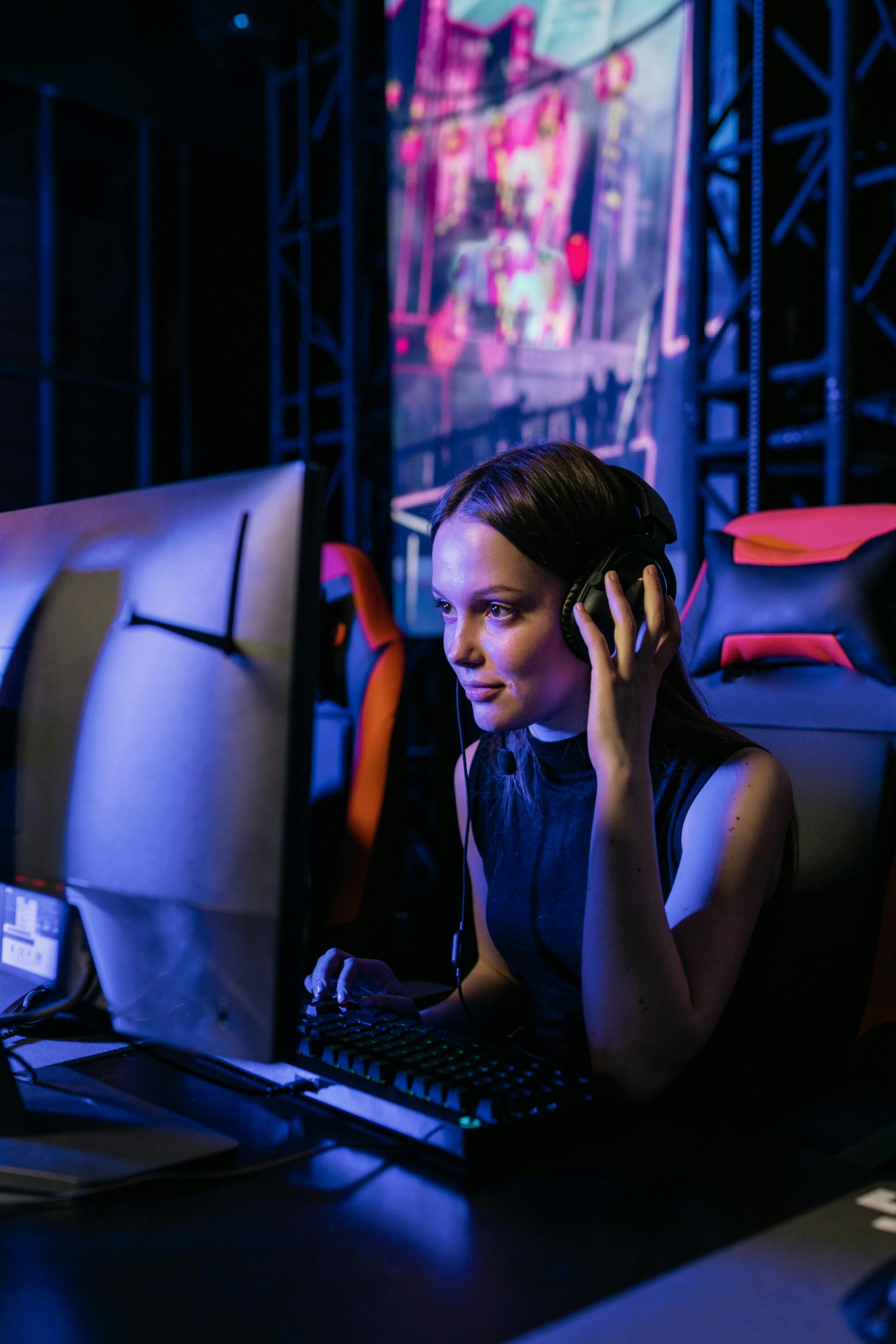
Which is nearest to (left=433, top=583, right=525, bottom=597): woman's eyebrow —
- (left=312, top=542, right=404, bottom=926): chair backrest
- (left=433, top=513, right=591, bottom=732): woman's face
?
(left=433, top=513, right=591, bottom=732): woman's face

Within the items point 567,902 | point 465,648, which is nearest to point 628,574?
point 465,648

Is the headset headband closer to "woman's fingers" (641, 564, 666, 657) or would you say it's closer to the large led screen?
"woman's fingers" (641, 564, 666, 657)

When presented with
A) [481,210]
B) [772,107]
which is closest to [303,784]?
[772,107]

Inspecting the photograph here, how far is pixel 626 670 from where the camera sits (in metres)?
0.94

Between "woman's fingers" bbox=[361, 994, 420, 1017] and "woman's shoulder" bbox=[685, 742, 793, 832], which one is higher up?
"woman's shoulder" bbox=[685, 742, 793, 832]

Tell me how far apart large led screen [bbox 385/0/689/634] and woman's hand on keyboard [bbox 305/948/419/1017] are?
8.51ft

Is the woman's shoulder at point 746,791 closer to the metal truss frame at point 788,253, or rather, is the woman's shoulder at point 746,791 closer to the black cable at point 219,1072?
the black cable at point 219,1072

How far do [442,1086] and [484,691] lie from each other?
1.27 feet

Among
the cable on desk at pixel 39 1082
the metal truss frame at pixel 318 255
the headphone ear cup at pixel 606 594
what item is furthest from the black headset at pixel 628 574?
the metal truss frame at pixel 318 255

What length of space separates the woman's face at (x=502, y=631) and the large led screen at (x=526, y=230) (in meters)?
2.49

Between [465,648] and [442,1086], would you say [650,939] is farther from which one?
[465,648]

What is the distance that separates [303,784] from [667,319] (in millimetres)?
3035

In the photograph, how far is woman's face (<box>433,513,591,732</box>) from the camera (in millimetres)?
1032

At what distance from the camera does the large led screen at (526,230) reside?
3.38 m
